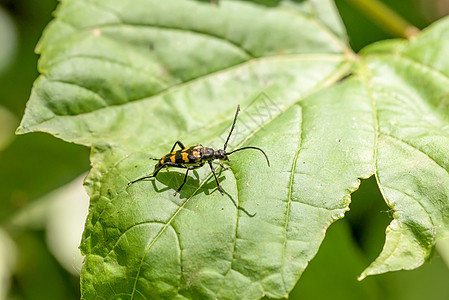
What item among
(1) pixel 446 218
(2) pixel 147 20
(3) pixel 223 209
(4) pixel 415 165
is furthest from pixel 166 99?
(1) pixel 446 218

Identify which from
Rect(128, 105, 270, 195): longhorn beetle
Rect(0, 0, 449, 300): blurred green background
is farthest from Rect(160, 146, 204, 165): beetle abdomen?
Rect(0, 0, 449, 300): blurred green background

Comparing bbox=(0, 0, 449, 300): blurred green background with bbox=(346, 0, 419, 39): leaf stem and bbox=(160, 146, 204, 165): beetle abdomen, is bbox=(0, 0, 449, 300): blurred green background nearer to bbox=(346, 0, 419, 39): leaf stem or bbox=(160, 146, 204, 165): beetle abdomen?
bbox=(346, 0, 419, 39): leaf stem

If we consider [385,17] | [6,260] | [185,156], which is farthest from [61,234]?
[385,17]

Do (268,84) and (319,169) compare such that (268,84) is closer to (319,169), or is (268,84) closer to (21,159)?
(319,169)

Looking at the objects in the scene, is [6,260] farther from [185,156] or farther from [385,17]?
[385,17]

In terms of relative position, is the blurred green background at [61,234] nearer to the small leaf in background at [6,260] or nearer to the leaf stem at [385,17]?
the small leaf in background at [6,260]

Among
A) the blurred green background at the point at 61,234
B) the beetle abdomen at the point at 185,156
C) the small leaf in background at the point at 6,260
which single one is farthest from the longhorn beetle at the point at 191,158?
the small leaf in background at the point at 6,260

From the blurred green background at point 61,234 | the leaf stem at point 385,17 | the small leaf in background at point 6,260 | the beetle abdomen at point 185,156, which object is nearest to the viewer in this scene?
the beetle abdomen at point 185,156

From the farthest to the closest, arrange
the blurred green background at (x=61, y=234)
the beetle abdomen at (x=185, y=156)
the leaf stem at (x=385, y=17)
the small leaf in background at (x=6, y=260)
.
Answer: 1. the small leaf in background at (x=6, y=260)
2. the leaf stem at (x=385, y=17)
3. the blurred green background at (x=61, y=234)
4. the beetle abdomen at (x=185, y=156)
